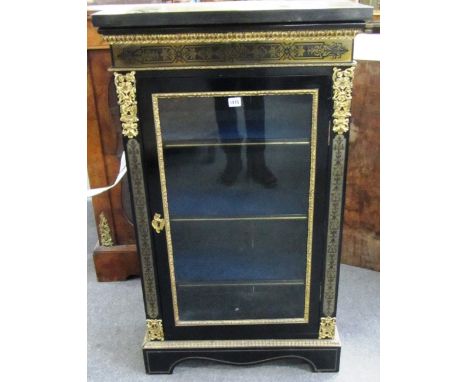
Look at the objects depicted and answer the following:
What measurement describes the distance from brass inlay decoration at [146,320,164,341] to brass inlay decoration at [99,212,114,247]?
19.1 inches

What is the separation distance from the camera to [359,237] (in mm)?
1687

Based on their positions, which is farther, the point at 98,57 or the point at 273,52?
the point at 98,57

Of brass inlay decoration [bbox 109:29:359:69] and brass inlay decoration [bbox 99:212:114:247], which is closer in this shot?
brass inlay decoration [bbox 109:29:359:69]

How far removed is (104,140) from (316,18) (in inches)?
34.5

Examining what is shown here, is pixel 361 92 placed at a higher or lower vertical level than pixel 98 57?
lower

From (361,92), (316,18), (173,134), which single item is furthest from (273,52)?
(361,92)

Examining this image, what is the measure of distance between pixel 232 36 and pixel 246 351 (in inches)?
33.8

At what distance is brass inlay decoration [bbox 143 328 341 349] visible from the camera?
1.24 m

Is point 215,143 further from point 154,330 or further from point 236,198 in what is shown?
point 154,330

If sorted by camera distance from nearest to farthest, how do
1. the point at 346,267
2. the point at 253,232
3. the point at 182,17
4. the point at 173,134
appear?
the point at 182,17 → the point at 173,134 → the point at 253,232 → the point at 346,267

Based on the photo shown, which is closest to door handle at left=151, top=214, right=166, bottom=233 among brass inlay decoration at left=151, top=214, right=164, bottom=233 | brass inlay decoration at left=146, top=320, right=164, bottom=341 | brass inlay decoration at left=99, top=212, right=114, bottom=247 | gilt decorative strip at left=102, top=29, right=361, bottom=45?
brass inlay decoration at left=151, top=214, right=164, bottom=233

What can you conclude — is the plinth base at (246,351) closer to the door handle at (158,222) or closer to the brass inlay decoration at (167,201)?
the brass inlay decoration at (167,201)

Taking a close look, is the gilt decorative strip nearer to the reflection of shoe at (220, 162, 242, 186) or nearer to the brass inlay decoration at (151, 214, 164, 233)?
the reflection of shoe at (220, 162, 242, 186)

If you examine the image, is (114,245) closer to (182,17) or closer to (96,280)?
(96,280)
